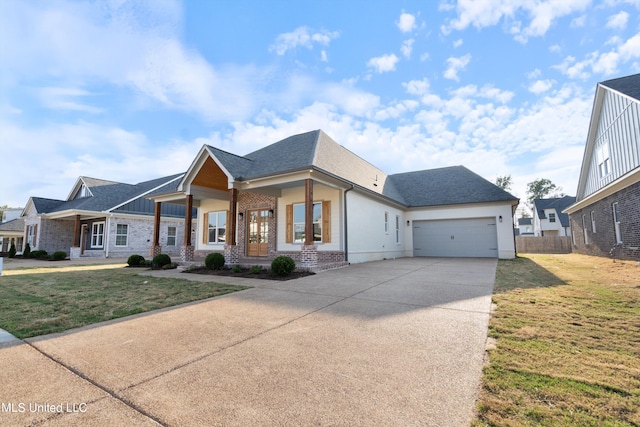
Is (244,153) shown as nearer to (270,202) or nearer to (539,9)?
(270,202)

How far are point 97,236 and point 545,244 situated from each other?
119ft

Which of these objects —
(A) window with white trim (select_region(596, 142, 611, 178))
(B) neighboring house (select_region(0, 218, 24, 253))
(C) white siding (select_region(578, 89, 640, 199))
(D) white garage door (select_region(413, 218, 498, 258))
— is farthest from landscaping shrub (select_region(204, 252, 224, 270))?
(B) neighboring house (select_region(0, 218, 24, 253))

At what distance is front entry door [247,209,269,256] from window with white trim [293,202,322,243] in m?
1.74

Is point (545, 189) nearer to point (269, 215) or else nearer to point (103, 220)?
point (269, 215)

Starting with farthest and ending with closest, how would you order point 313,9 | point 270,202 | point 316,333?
1. point 270,202
2. point 313,9
3. point 316,333

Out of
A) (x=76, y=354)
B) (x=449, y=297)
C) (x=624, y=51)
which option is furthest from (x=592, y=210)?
(x=76, y=354)

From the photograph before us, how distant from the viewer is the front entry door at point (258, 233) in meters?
14.0

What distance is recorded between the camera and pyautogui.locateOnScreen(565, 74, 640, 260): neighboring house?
1116 cm

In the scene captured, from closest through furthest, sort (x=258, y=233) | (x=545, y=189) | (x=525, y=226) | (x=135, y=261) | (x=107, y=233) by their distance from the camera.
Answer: (x=135, y=261) < (x=258, y=233) < (x=107, y=233) < (x=525, y=226) < (x=545, y=189)

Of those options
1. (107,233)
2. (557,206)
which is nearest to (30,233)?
(107,233)

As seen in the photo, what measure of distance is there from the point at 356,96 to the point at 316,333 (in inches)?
419

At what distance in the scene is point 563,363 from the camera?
111 inches

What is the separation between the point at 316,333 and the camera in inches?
150

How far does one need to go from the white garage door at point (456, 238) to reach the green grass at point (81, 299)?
44.0 feet
